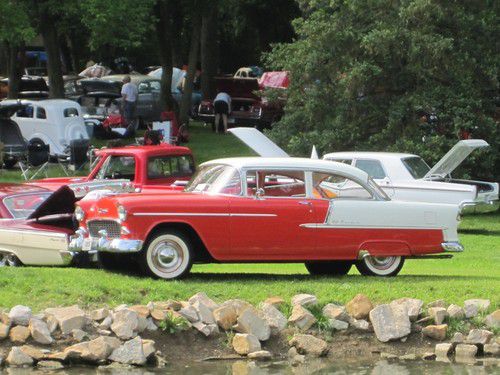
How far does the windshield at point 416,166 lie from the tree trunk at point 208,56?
2147cm

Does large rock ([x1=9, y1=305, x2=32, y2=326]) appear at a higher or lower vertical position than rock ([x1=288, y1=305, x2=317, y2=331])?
higher

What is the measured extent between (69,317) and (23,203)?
213 inches

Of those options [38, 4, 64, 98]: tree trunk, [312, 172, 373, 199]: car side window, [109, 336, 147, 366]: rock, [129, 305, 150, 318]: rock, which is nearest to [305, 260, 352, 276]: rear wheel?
[312, 172, 373, 199]: car side window

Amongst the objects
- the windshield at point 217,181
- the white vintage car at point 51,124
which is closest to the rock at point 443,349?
the windshield at point 217,181

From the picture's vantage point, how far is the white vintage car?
→ 104 feet

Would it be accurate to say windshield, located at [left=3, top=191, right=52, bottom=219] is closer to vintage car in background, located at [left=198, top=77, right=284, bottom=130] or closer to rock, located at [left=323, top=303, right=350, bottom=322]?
rock, located at [left=323, top=303, right=350, bottom=322]

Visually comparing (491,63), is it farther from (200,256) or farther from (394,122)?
(200,256)

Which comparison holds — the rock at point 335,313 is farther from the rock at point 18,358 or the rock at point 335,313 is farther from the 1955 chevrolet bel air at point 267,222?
the rock at point 18,358

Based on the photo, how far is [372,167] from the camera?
2333cm

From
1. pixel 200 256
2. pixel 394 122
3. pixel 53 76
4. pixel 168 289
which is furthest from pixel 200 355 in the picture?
pixel 53 76

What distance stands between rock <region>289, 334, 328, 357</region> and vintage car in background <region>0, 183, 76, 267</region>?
402 cm

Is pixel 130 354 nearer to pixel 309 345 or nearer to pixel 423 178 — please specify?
pixel 309 345

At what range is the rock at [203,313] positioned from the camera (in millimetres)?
12633

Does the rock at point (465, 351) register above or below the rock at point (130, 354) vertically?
below
